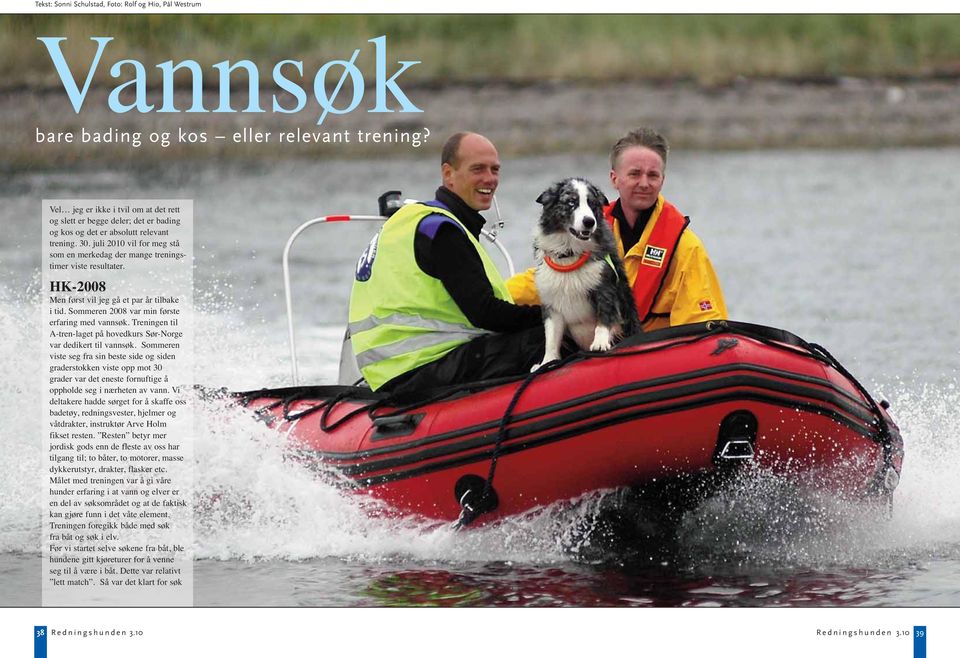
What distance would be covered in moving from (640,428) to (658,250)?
808 millimetres

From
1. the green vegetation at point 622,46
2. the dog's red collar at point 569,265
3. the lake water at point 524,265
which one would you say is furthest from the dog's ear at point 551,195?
the green vegetation at point 622,46

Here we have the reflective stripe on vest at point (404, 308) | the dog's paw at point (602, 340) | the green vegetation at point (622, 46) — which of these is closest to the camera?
the dog's paw at point (602, 340)

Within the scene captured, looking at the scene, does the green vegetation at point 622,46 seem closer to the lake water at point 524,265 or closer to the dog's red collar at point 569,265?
the lake water at point 524,265

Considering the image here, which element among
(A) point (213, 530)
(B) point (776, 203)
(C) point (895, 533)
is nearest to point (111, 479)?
(A) point (213, 530)

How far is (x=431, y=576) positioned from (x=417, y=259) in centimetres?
121

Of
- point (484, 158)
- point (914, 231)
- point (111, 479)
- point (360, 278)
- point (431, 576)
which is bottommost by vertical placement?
point (431, 576)

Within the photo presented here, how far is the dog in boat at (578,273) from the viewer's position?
5488mm

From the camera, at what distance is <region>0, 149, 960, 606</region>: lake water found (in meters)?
5.75

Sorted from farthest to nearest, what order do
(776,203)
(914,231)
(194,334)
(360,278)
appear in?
(776,203), (914,231), (194,334), (360,278)

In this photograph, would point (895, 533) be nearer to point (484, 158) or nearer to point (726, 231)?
point (484, 158)

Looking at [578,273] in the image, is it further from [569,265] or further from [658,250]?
[658,250]

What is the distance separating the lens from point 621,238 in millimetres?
6098

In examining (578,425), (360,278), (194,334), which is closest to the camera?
(578,425)

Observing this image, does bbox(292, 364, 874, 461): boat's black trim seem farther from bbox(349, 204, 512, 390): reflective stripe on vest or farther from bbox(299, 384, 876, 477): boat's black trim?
bbox(349, 204, 512, 390): reflective stripe on vest
